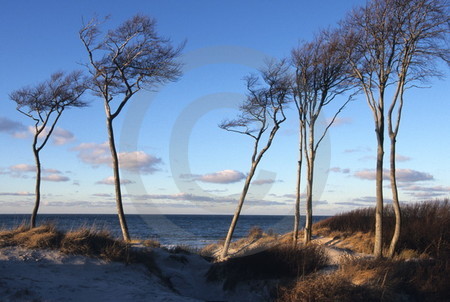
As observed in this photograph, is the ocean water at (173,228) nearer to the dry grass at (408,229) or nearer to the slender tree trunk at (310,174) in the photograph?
the dry grass at (408,229)

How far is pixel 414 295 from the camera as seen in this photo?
11.4 m

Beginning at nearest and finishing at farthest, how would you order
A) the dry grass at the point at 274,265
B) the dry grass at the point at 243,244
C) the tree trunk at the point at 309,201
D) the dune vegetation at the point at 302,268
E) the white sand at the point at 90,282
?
the white sand at the point at 90,282, the dune vegetation at the point at 302,268, the dry grass at the point at 274,265, the tree trunk at the point at 309,201, the dry grass at the point at 243,244

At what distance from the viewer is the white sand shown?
1012cm

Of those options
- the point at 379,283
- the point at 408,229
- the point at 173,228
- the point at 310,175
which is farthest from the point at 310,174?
the point at 173,228

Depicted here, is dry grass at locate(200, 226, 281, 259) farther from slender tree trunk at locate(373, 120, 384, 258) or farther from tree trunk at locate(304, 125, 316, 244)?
slender tree trunk at locate(373, 120, 384, 258)

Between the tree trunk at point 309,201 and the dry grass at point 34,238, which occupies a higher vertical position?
the tree trunk at point 309,201

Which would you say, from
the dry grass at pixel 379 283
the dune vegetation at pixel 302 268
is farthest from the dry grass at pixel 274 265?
the dry grass at pixel 379 283

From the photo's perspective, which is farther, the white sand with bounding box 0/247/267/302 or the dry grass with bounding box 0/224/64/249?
A: the dry grass with bounding box 0/224/64/249

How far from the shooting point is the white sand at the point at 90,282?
10.1 metres

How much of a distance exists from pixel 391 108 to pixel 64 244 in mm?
12272

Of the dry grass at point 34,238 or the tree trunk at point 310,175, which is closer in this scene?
the dry grass at point 34,238

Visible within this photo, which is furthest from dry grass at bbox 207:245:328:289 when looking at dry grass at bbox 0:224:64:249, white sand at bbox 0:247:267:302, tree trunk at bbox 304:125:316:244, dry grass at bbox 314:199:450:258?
tree trunk at bbox 304:125:316:244

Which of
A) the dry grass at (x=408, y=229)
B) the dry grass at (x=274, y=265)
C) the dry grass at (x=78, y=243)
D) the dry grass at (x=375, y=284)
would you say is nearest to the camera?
the dry grass at (x=375, y=284)

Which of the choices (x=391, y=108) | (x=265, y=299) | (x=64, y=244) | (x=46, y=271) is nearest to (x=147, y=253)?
(x=64, y=244)
